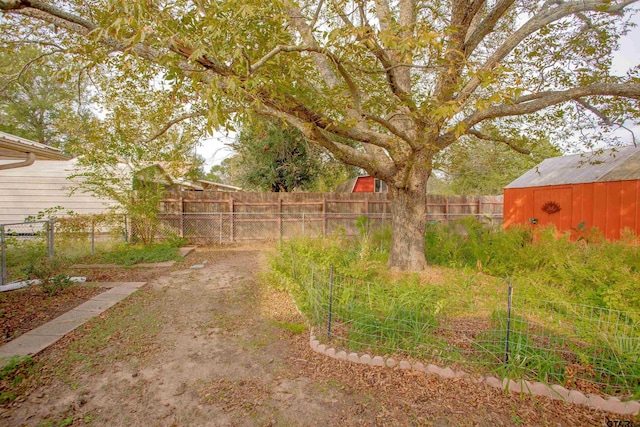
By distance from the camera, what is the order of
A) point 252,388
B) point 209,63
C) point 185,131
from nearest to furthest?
point 252,388
point 209,63
point 185,131

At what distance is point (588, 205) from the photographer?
827 cm

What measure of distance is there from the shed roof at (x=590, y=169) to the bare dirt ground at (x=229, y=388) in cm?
623

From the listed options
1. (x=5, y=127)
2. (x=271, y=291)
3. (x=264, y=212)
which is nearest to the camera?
(x=271, y=291)

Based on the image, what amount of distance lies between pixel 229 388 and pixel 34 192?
514 inches

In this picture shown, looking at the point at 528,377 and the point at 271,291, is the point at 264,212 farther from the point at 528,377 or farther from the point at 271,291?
the point at 528,377

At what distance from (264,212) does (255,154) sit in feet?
13.4

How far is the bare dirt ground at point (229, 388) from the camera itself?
2.31 m

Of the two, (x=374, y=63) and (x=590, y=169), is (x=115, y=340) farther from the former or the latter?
(x=590, y=169)

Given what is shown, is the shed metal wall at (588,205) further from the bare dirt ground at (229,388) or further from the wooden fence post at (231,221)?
the wooden fence post at (231,221)

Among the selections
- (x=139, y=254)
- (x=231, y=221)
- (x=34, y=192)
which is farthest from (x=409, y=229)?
(x=34, y=192)

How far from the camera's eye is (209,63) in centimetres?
309

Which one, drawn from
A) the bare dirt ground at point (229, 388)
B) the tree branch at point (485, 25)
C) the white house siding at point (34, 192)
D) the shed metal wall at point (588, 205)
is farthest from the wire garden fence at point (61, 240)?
the shed metal wall at point (588, 205)

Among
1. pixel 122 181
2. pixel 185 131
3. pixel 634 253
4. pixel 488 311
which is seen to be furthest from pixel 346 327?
pixel 122 181

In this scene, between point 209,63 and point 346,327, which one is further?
point 346,327
